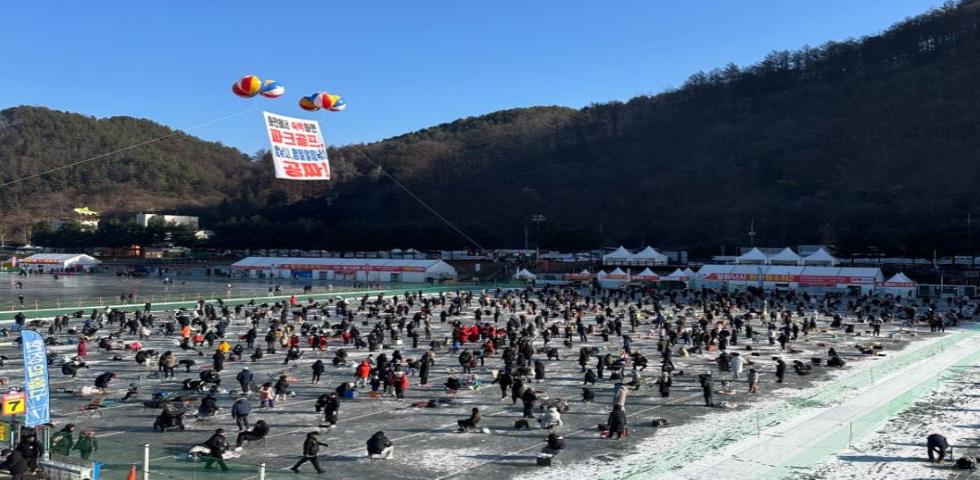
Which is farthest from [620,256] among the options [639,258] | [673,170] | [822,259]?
[673,170]

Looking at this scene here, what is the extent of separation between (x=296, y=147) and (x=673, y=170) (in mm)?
114637

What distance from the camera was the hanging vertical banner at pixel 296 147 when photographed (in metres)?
25.3

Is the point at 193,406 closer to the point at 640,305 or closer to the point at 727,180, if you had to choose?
the point at 640,305

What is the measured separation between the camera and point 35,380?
1173cm

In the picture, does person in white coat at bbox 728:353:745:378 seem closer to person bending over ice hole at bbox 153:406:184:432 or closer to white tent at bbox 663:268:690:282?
person bending over ice hole at bbox 153:406:184:432

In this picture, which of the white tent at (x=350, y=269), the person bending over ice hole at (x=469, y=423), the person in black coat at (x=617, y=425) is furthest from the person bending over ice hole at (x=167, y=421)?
the white tent at (x=350, y=269)

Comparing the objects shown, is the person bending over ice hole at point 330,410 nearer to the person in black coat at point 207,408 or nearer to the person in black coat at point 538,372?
the person in black coat at point 207,408

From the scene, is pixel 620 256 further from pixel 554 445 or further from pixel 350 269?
pixel 554 445

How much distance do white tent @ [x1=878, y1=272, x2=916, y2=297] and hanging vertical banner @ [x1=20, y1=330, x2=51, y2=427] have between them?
50.8 m

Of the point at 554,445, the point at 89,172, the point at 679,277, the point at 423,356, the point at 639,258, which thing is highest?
the point at 89,172

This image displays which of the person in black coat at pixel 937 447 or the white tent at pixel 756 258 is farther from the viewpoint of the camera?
the white tent at pixel 756 258

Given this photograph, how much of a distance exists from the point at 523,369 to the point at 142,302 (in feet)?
90.5

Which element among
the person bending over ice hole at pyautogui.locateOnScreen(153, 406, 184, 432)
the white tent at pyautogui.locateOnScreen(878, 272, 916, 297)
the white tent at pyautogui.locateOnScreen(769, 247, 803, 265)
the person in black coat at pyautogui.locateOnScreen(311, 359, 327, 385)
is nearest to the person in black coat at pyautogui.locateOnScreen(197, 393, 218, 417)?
the person bending over ice hole at pyautogui.locateOnScreen(153, 406, 184, 432)

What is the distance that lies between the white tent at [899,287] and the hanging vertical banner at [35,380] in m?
50.8
